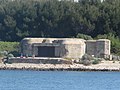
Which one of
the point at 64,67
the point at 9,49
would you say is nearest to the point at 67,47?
the point at 64,67

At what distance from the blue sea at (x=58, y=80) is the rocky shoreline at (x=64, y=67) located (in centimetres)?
182

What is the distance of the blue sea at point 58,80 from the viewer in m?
73.7

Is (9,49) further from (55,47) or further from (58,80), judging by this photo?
(58,80)

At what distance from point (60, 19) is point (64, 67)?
27.6 meters

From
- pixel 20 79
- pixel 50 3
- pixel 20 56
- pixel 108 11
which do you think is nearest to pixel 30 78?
pixel 20 79

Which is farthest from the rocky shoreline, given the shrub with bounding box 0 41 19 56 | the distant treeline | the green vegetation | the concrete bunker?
the distant treeline

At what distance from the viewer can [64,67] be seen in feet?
322

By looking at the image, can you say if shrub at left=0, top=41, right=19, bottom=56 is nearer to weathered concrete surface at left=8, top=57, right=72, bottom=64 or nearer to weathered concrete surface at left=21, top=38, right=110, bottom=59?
weathered concrete surface at left=21, top=38, right=110, bottom=59

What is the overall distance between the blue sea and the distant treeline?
24.8 metres

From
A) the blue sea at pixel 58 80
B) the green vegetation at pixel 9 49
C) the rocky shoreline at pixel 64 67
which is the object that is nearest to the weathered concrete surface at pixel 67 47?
the green vegetation at pixel 9 49

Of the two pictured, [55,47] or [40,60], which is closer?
[40,60]

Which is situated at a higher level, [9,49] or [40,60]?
[9,49]

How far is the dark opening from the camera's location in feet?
355

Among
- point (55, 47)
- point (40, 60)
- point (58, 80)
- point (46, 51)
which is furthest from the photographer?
point (46, 51)
